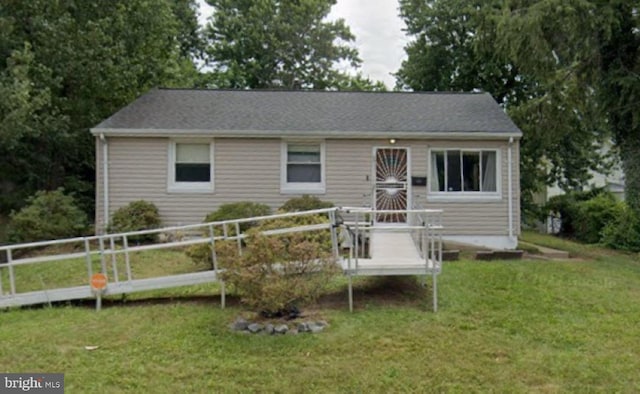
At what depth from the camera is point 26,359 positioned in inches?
168

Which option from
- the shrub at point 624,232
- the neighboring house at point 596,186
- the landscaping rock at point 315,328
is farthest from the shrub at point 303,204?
the neighboring house at point 596,186

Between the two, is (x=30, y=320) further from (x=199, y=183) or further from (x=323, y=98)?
(x=323, y=98)

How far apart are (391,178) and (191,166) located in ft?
16.2

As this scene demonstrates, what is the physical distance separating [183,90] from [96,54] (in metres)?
2.63

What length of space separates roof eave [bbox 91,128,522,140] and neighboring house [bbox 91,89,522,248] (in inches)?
0.9

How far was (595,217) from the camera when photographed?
14.7 m

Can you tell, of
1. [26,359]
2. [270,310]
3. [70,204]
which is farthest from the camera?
[70,204]

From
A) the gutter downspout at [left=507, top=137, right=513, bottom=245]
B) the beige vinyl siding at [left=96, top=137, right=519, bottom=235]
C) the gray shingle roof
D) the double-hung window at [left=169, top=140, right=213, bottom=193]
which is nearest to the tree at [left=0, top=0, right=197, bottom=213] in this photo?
the gray shingle roof

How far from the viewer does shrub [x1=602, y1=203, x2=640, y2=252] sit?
1257cm

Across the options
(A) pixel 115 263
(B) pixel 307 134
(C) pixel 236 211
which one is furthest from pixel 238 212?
(A) pixel 115 263

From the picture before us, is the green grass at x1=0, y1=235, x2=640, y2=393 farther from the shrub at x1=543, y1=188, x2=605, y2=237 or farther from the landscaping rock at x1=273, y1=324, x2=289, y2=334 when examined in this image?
the shrub at x1=543, y1=188, x2=605, y2=237

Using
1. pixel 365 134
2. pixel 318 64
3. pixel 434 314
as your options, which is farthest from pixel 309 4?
pixel 434 314

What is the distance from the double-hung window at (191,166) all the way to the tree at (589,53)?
8.07 metres

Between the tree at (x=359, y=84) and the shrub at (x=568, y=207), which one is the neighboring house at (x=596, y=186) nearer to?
the shrub at (x=568, y=207)
